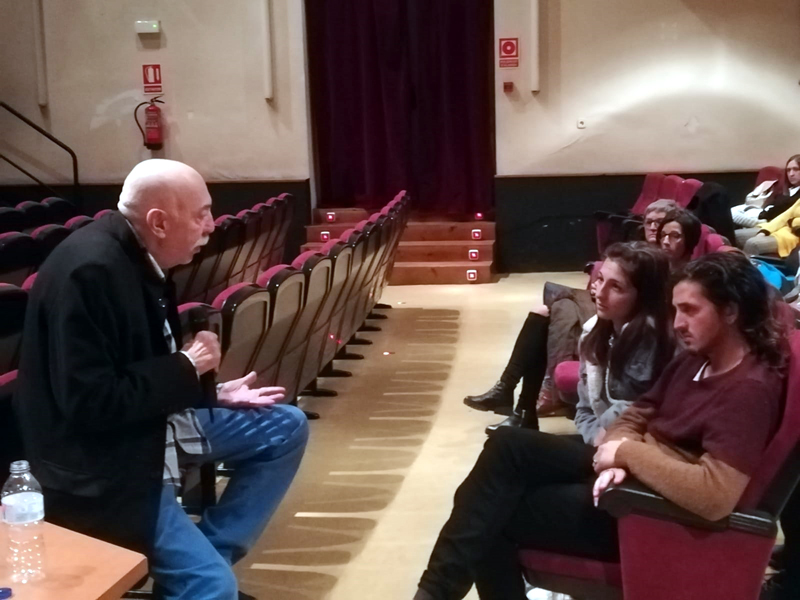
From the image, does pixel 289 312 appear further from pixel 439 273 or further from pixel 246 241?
pixel 439 273

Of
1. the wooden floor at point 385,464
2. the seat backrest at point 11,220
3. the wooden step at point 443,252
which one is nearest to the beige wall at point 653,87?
the wooden step at point 443,252

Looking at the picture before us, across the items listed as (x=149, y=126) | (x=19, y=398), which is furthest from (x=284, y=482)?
(x=149, y=126)

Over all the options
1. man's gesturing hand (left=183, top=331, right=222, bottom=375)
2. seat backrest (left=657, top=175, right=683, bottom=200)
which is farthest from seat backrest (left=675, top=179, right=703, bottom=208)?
man's gesturing hand (left=183, top=331, right=222, bottom=375)

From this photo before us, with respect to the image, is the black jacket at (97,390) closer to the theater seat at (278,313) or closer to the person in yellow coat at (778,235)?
the theater seat at (278,313)

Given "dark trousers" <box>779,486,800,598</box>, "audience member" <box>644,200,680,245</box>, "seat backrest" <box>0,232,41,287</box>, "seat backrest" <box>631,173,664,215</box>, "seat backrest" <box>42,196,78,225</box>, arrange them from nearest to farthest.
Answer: "dark trousers" <box>779,486,800,598</box>, "audience member" <box>644,200,680,245</box>, "seat backrest" <box>0,232,41,287</box>, "seat backrest" <box>42,196,78,225</box>, "seat backrest" <box>631,173,664,215</box>

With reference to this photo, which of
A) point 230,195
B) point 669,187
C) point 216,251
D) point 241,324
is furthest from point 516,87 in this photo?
point 241,324

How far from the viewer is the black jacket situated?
1745 millimetres

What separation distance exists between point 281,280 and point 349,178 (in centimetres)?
579

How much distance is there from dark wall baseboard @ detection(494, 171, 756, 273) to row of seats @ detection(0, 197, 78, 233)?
3.60 meters

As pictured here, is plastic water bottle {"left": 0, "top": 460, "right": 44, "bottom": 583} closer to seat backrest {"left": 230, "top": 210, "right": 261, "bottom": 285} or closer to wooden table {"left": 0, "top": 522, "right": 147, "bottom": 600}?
wooden table {"left": 0, "top": 522, "right": 147, "bottom": 600}

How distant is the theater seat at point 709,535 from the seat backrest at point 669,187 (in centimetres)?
532

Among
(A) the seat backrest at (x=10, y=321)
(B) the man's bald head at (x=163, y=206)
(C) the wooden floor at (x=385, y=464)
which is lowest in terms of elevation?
(C) the wooden floor at (x=385, y=464)

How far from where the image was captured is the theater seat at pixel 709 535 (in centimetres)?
172

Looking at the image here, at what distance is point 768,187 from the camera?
284 inches
